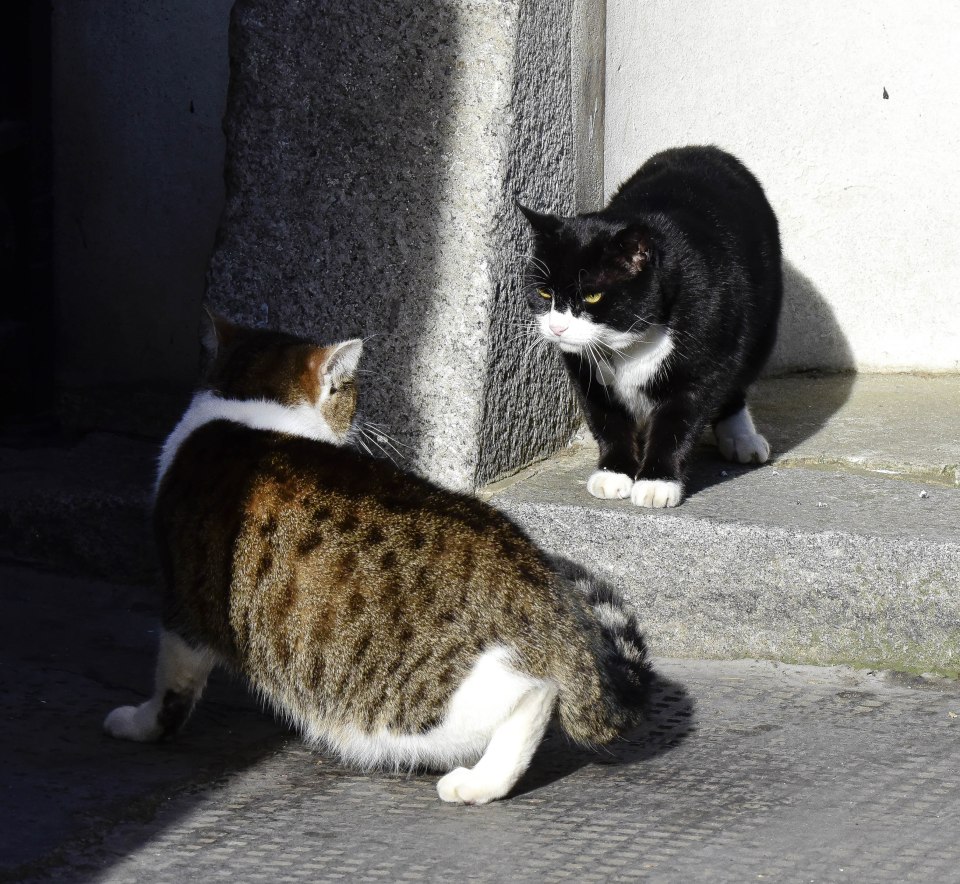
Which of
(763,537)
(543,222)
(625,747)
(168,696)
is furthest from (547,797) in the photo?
(543,222)

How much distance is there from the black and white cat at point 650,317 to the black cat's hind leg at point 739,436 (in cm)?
12

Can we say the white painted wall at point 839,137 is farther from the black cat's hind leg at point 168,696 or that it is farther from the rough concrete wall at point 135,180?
the black cat's hind leg at point 168,696

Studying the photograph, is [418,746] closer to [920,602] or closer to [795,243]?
[920,602]

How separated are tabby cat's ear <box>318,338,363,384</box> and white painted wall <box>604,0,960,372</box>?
1779 millimetres

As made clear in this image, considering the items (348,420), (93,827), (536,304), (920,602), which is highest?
(536,304)

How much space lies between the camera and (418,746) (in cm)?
239

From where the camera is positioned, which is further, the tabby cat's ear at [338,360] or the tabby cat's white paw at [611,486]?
the tabby cat's white paw at [611,486]

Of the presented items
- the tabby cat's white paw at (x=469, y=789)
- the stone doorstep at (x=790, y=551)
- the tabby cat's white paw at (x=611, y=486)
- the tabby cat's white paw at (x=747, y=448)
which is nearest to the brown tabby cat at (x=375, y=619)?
the tabby cat's white paw at (x=469, y=789)

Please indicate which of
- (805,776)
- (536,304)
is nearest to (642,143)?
(536,304)

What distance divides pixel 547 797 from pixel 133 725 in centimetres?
88

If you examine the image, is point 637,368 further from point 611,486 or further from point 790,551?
point 790,551

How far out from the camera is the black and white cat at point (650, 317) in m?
3.26

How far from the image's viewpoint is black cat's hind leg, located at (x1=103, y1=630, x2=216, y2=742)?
2.58 m

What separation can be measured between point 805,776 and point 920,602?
0.64 metres
